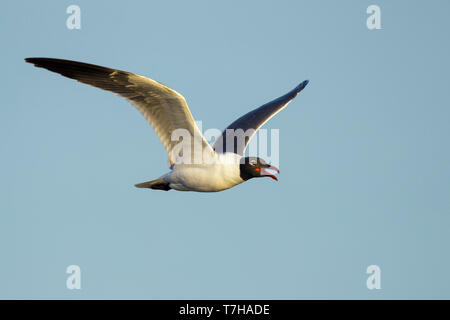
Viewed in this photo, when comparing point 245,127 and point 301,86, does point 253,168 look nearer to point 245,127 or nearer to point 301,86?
point 245,127

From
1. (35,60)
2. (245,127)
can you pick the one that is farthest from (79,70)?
(245,127)

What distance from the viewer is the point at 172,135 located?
13969 millimetres

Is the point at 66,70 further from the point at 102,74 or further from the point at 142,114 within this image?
the point at 142,114

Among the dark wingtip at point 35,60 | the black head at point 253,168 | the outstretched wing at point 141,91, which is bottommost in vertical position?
the black head at point 253,168

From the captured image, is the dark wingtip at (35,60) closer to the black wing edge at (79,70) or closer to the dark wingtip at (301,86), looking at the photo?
the black wing edge at (79,70)

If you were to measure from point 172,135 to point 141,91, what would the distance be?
131 cm

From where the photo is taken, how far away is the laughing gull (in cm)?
1306

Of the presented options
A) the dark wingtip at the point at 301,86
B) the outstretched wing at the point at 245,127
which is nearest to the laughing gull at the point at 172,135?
the outstretched wing at the point at 245,127

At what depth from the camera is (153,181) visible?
14.9m

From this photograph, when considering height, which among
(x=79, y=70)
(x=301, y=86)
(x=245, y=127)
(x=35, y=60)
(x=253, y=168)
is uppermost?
(x=301, y=86)

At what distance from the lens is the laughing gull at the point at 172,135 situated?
1306 cm

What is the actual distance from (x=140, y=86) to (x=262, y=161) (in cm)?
313

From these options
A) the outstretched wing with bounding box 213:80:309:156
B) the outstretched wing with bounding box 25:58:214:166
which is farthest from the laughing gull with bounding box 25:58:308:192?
the outstretched wing with bounding box 213:80:309:156

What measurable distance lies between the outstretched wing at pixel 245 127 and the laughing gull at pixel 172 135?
0.25 m
